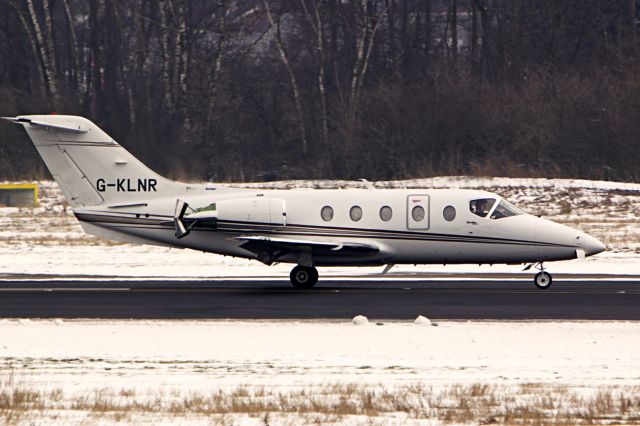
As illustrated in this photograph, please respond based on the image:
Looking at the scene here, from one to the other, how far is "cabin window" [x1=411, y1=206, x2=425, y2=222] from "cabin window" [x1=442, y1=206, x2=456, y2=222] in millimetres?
452

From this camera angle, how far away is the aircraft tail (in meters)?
23.4

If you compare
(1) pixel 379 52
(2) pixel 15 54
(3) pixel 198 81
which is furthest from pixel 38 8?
(1) pixel 379 52

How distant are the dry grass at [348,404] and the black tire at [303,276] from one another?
10601mm

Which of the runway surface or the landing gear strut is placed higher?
the landing gear strut

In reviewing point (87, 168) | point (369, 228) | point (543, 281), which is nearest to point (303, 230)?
point (369, 228)

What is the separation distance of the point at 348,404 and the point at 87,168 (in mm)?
13525

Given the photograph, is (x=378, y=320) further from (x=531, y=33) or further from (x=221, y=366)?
(x=531, y=33)

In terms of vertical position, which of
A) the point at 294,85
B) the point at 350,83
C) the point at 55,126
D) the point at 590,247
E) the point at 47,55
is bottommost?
the point at 590,247

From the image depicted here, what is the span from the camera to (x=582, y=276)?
25.1 m

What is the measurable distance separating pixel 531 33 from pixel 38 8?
2598 cm

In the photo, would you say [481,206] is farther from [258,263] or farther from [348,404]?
[348,404]

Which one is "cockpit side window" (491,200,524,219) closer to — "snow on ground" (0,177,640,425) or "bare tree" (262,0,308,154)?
"snow on ground" (0,177,640,425)

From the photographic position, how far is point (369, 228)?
2275 centimetres

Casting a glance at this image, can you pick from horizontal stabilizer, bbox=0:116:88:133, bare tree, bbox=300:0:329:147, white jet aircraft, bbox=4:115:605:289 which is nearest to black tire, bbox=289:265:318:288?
white jet aircraft, bbox=4:115:605:289
